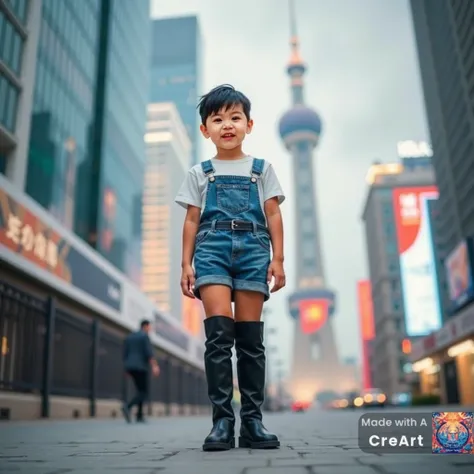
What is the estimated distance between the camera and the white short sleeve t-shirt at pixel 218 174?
11.4 feet

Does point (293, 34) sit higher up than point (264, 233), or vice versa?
point (293, 34)

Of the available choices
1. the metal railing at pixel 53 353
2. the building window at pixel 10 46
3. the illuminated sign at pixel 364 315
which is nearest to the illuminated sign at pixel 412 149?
the illuminated sign at pixel 364 315

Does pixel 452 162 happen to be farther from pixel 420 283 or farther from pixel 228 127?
pixel 228 127

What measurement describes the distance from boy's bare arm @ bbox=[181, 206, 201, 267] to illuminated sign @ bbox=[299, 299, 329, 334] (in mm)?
125463

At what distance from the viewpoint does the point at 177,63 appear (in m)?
122

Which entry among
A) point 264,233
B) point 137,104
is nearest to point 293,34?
point 137,104

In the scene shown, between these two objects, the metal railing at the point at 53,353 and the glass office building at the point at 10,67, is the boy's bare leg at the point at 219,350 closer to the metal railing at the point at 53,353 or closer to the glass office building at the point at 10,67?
the metal railing at the point at 53,353

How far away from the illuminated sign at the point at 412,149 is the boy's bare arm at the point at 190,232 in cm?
9510

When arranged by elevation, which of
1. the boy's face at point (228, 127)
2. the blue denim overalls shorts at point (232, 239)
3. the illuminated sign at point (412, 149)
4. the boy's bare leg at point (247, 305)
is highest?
the illuminated sign at point (412, 149)

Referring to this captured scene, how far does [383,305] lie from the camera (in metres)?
85.2

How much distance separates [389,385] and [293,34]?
116 m

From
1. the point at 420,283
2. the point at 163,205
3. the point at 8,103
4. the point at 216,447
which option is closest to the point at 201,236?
the point at 216,447

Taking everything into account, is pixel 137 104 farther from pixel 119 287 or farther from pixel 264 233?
pixel 264 233

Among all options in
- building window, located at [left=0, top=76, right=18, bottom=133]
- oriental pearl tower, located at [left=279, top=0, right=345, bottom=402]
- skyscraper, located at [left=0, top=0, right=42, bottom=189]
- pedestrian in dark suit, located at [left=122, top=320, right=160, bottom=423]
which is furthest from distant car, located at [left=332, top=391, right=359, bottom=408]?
oriental pearl tower, located at [left=279, top=0, right=345, bottom=402]
